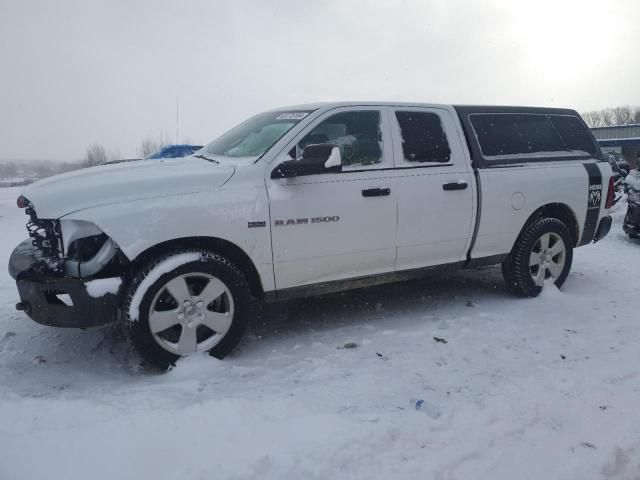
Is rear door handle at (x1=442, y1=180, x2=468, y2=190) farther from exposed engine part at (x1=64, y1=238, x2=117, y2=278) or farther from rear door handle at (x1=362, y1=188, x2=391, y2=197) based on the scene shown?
exposed engine part at (x1=64, y1=238, x2=117, y2=278)

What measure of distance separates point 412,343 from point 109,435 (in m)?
2.17

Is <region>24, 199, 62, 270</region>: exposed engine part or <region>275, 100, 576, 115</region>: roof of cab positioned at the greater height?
<region>275, 100, 576, 115</region>: roof of cab

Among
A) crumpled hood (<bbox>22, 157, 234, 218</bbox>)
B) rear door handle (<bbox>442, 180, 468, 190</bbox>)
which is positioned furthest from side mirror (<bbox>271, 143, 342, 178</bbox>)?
rear door handle (<bbox>442, 180, 468, 190</bbox>)

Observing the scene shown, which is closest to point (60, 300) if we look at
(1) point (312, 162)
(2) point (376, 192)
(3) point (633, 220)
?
(1) point (312, 162)

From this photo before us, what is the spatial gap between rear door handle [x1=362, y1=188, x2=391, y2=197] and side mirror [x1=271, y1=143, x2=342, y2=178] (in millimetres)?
373

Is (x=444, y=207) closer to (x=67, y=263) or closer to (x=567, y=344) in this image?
(x=567, y=344)

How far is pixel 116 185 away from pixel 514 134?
11.7ft

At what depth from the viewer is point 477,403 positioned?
112 inches

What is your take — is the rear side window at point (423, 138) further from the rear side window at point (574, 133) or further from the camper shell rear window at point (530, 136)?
the rear side window at point (574, 133)

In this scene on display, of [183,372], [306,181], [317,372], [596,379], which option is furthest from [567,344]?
[183,372]

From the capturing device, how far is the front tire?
3.07m

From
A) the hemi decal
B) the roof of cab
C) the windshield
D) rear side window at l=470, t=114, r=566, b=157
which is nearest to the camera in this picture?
the windshield

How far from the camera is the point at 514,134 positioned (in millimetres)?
4695

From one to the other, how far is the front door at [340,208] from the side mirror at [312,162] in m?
0.07
